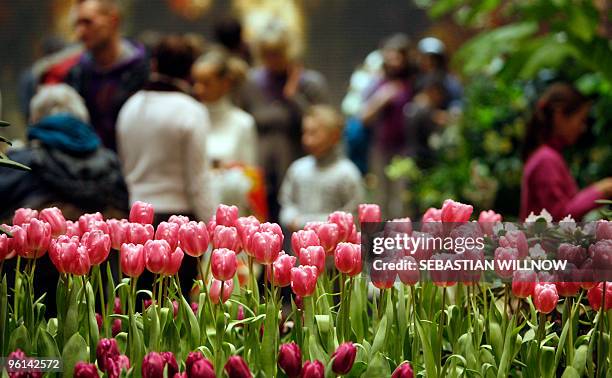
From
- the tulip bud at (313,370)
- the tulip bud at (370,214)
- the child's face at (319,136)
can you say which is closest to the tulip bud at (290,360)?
the tulip bud at (313,370)

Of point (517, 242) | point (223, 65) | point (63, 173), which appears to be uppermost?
point (223, 65)

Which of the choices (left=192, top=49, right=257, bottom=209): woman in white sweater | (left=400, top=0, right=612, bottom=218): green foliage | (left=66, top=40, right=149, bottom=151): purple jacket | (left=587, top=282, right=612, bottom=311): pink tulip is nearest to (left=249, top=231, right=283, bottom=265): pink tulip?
(left=587, top=282, right=612, bottom=311): pink tulip

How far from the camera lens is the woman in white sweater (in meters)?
5.87

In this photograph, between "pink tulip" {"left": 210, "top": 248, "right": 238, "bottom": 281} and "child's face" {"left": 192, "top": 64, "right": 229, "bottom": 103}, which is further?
"child's face" {"left": 192, "top": 64, "right": 229, "bottom": 103}

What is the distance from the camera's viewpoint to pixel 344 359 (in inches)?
77.2

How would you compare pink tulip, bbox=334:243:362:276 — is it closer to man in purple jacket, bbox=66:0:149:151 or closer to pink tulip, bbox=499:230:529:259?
pink tulip, bbox=499:230:529:259

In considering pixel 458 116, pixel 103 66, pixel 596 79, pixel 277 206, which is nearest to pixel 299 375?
pixel 103 66

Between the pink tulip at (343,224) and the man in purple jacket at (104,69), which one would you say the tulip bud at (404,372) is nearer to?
the pink tulip at (343,224)

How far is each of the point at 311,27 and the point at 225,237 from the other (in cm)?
908

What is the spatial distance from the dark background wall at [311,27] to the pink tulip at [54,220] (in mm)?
8272

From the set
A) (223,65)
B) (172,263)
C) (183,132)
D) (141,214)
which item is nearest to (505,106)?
(223,65)

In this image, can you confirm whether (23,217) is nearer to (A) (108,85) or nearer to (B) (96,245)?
(B) (96,245)

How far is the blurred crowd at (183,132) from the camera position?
13.0 ft

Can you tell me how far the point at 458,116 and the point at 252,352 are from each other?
6177mm
